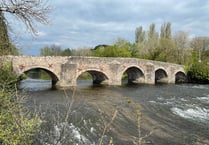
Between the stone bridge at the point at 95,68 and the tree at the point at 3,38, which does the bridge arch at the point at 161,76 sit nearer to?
the stone bridge at the point at 95,68

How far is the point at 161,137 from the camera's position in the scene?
877 centimetres

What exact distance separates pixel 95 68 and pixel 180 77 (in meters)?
17.4

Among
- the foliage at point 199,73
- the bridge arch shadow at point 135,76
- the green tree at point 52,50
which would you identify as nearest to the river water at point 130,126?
the bridge arch shadow at point 135,76

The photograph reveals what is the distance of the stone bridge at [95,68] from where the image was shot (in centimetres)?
2144

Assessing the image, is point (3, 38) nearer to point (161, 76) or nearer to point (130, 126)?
point (130, 126)

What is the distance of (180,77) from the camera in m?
37.9

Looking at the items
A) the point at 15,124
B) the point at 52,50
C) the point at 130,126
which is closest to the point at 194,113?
the point at 130,126

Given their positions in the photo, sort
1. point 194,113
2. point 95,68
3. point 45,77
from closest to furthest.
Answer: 1. point 194,113
2. point 95,68
3. point 45,77

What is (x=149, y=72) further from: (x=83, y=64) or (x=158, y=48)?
(x=158, y=48)

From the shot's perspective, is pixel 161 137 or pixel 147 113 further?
pixel 147 113

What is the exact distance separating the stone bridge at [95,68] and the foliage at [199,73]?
1665 millimetres

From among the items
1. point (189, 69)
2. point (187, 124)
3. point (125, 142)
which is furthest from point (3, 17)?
point (189, 69)

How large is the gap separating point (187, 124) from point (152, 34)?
4918cm

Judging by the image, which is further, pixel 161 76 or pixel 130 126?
pixel 161 76
